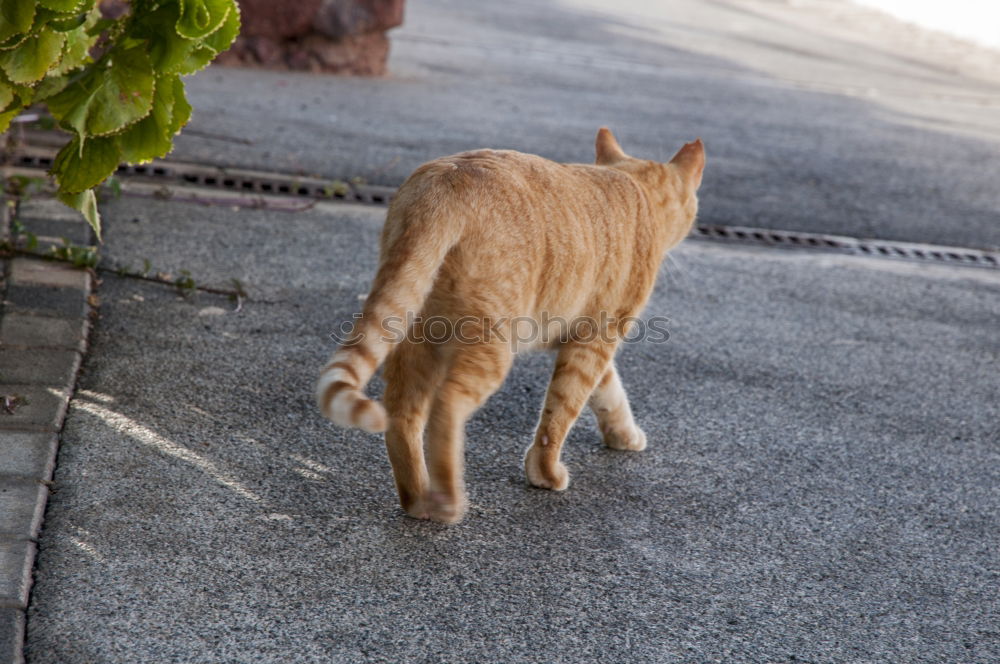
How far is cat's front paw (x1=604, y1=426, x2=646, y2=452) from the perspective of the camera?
3.32 meters

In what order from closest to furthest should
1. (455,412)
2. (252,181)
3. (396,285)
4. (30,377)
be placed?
(396,285) → (455,412) → (30,377) → (252,181)

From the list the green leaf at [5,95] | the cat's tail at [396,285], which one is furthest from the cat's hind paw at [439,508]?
the green leaf at [5,95]

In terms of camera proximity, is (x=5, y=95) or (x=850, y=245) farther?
(x=850, y=245)

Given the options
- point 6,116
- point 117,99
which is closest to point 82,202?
point 6,116

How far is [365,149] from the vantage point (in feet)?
21.4

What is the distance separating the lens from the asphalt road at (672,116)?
6324mm

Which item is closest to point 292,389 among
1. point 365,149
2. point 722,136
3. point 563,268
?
point 563,268

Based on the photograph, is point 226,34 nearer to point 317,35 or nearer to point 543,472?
point 543,472

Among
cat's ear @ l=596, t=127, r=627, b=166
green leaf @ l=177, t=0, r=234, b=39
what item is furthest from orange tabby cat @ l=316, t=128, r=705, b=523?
green leaf @ l=177, t=0, r=234, b=39

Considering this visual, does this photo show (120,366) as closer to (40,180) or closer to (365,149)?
(40,180)

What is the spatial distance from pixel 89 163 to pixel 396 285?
1.04 m

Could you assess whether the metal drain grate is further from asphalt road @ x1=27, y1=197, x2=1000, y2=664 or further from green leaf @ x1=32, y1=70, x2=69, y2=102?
green leaf @ x1=32, y1=70, x2=69, y2=102

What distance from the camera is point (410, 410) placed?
2750 millimetres

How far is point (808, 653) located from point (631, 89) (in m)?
8.04
